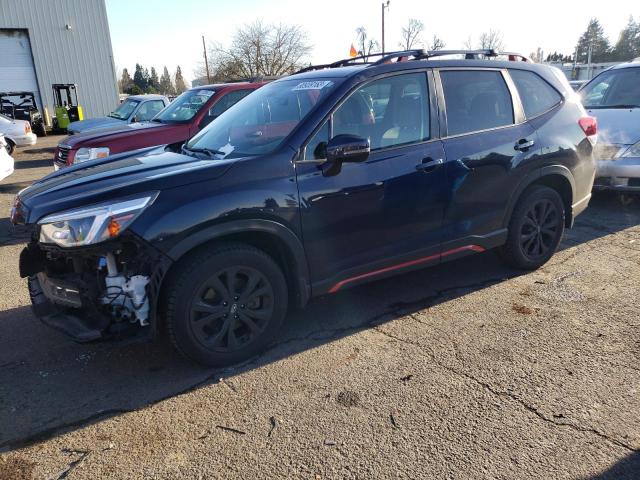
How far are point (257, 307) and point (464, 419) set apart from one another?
147cm

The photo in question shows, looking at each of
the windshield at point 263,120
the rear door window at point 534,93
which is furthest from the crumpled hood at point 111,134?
the rear door window at point 534,93

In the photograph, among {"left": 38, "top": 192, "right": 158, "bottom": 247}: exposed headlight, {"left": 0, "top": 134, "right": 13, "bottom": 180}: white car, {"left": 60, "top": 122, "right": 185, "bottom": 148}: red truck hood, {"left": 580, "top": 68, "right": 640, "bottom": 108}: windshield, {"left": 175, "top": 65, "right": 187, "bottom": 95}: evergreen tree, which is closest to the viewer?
{"left": 38, "top": 192, "right": 158, "bottom": 247}: exposed headlight

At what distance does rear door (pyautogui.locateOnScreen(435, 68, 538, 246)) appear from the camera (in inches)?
160

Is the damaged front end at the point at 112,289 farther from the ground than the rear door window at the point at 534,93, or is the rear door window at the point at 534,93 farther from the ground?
the rear door window at the point at 534,93

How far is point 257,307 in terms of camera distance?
3.42m

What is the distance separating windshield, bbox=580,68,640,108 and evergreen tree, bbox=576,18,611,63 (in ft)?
246

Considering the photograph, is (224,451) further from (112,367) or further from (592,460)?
(592,460)

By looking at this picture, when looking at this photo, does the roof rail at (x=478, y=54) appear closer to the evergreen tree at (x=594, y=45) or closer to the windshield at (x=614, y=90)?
the windshield at (x=614, y=90)

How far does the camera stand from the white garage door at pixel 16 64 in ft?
86.2

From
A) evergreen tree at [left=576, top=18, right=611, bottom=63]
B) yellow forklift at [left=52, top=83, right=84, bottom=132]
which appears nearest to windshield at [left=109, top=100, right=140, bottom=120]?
yellow forklift at [left=52, top=83, right=84, bottom=132]

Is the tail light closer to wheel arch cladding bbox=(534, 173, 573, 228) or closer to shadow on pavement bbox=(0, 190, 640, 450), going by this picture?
wheel arch cladding bbox=(534, 173, 573, 228)

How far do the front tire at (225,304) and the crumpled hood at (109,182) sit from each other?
49 cm

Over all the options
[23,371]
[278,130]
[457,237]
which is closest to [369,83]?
[278,130]

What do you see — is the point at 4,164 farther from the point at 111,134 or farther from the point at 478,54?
the point at 478,54
